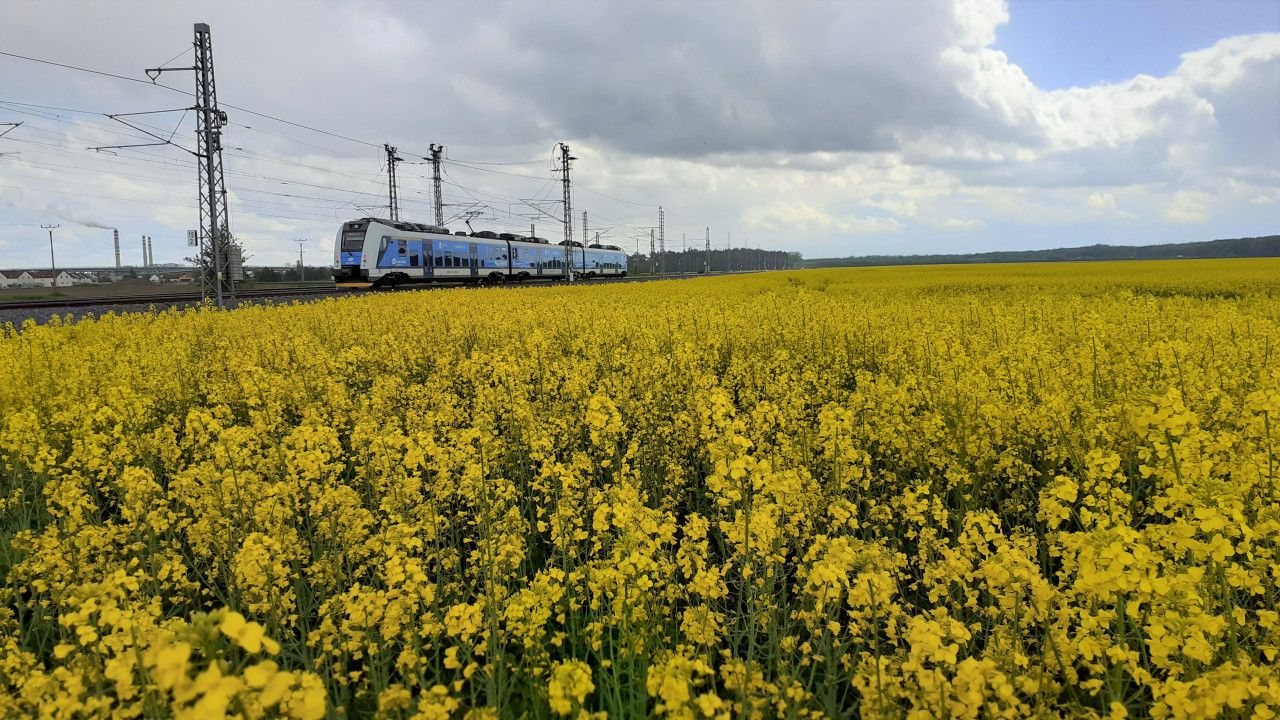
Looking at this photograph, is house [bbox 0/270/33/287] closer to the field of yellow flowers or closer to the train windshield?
the train windshield

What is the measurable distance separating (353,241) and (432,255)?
4389 millimetres

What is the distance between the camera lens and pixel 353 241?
95.6 ft

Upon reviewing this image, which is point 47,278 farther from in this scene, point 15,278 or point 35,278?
point 15,278

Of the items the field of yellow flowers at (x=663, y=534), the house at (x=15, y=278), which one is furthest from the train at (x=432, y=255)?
the house at (x=15, y=278)

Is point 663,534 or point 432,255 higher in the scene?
point 432,255

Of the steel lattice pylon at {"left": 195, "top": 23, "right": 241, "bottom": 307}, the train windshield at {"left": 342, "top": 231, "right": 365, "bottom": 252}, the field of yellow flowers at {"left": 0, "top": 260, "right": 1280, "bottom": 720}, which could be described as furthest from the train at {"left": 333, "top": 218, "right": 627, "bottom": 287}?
the field of yellow flowers at {"left": 0, "top": 260, "right": 1280, "bottom": 720}

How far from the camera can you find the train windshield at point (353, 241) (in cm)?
2897

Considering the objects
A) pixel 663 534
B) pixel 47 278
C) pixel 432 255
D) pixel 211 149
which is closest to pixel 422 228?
pixel 432 255

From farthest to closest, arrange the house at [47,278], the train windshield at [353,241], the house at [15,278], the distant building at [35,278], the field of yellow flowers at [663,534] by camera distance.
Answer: the house at [47,278], the house at [15,278], the distant building at [35,278], the train windshield at [353,241], the field of yellow flowers at [663,534]

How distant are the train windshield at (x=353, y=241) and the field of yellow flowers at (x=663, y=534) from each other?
69.8 feet

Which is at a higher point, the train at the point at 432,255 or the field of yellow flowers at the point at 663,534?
the train at the point at 432,255

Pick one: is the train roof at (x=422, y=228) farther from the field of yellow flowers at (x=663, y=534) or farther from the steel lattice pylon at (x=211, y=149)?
the field of yellow flowers at (x=663, y=534)

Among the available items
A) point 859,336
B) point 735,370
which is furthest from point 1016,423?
point 859,336

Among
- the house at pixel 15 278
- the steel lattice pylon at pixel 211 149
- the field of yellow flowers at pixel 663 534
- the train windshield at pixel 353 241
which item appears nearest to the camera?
the field of yellow flowers at pixel 663 534
